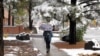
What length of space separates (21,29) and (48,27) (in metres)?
21.4

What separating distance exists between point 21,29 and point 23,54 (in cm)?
2170

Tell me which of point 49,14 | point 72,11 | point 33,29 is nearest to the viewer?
point 72,11

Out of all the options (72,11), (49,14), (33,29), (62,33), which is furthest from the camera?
(33,29)

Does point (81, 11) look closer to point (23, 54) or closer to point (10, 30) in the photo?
point (23, 54)

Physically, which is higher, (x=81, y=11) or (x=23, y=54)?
(x=81, y=11)

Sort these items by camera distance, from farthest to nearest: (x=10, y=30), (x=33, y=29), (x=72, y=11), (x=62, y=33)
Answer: (x=33, y=29)
(x=10, y=30)
(x=62, y=33)
(x=72, y=11)

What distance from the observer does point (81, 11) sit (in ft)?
63.6

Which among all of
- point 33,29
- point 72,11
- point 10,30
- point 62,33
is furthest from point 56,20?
point 33,29

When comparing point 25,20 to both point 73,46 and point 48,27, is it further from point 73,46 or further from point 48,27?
point 48,27

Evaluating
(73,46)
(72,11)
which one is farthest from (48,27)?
(73,46)

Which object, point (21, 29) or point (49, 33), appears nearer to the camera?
point (49, 33)

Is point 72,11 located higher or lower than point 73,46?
higher

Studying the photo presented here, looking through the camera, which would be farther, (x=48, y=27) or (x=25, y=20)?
(x=25, y=20)

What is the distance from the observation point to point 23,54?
16.1 metres
